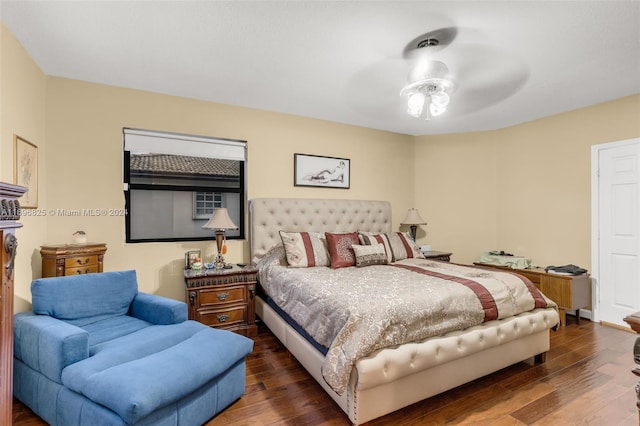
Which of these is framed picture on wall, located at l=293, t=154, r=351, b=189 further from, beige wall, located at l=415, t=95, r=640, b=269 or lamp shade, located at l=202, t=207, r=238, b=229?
beige wall, located at l=415, t=95, r=640, b=269

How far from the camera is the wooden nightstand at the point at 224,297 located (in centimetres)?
297

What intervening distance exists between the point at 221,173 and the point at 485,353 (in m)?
3.26

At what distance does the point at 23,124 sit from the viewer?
2.47m

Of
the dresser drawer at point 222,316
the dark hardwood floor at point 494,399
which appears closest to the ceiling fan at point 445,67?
the dark hardwood floor at point 494,399

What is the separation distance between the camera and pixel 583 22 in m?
2.10

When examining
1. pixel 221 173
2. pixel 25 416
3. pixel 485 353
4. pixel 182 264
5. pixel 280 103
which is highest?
pixel 280 103

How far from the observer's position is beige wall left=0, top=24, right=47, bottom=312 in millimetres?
2184

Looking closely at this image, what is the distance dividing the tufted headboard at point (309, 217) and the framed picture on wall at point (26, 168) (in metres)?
1.96

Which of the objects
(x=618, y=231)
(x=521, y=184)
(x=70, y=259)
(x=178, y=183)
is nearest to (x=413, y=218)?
(x=521, y=184)

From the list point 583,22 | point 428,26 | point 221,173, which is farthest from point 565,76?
point 221,173

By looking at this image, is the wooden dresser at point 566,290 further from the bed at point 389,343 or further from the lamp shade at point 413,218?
the lamp shade at point 413,218

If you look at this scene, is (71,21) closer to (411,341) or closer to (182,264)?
(182,264)

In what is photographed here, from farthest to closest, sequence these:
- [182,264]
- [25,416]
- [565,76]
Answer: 1. [182,264]
2. [565,76]
3. [25,416]

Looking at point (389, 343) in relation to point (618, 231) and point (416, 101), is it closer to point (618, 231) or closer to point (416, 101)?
point (416, 101)
